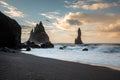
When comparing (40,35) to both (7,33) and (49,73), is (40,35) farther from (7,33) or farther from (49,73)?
(49,73)

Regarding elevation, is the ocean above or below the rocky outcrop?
below

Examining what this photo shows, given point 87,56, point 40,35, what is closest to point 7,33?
point 87,56

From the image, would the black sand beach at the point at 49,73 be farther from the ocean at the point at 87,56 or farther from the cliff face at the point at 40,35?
the cliff face at the point at 40,35

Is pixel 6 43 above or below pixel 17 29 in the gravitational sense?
below

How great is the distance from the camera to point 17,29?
4403 centimetres

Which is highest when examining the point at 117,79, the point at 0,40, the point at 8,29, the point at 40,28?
the point at 40,28

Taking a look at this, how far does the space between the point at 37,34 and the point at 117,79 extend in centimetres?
11252

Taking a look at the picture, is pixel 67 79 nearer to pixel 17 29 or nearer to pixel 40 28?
pixel 17 29

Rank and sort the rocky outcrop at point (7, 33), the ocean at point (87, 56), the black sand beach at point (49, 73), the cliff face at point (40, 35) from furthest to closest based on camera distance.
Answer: the cliff face at point (40, 35) → the rocky outcrop at point (7, 33) → the ocean at point (87, 56) → the black sand beach at point (49, 73)

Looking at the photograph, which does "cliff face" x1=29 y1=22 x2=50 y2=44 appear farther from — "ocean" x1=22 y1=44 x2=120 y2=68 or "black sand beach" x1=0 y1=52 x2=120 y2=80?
"black sand beach" x1=0 y1=52 x2=120 y2=80

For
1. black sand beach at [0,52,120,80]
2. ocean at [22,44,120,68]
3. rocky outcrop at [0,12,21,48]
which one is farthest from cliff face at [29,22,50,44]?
black sand beach at [0,52,120,80]

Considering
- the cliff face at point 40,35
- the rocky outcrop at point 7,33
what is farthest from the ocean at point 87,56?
the cliff face at point 40,35

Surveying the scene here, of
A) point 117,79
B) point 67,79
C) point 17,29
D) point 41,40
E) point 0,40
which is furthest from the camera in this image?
point 41,40

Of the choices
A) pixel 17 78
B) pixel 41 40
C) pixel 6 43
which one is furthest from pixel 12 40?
pixel 41 40
